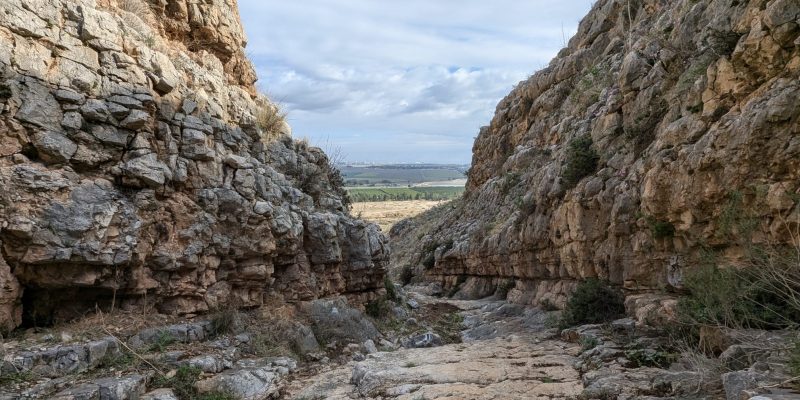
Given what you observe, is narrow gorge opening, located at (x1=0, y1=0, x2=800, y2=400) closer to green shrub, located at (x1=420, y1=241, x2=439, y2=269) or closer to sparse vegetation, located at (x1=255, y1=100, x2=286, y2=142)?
sparse vegetation, located at (x1=255, y1=100, x2=286, y2=142)

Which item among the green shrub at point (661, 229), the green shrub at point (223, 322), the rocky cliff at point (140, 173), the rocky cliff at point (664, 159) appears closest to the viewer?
the rocky cliff at point (664, 159)

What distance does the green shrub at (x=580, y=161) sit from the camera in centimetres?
1766

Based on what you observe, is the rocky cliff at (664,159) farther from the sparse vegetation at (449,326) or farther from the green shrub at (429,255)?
the green shrub at (429,255)

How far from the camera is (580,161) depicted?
1798 cm

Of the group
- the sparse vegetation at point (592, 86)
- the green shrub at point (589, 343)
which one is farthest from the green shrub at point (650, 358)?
the sparse vegetation at point (592, 86)

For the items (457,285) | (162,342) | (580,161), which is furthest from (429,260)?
(162,342)

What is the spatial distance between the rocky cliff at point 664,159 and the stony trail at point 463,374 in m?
3.18

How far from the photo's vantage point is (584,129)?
20000 mm

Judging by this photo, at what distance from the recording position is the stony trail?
380 inches

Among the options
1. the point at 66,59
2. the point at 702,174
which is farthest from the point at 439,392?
the point at 66,59

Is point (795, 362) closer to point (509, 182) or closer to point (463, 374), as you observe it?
point (463, 374)

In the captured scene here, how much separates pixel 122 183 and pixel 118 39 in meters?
3.53

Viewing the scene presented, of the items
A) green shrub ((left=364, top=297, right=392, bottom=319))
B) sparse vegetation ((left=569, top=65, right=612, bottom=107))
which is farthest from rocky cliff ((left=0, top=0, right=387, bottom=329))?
sparse vegetation ((left=569, top=65, right=612, bottom=107))

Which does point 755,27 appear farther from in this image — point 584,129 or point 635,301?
point 584,129
